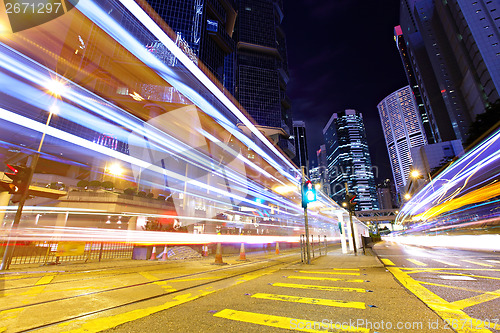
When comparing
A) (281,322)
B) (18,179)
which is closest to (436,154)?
(281,322)

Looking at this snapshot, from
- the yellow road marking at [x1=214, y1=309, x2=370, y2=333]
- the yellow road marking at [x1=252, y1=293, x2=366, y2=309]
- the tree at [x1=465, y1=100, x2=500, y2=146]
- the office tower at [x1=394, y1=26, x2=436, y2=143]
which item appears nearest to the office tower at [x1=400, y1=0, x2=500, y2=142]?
the office tower at [x1=394, y1=26, x2=436, y2=143]

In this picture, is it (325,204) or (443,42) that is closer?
(325,204)

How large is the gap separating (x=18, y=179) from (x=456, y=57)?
431 ft

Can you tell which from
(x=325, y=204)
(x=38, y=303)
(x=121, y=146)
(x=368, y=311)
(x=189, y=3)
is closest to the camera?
(x=368, y=311)

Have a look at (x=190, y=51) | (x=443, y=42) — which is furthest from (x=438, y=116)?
(x=190, y=51)

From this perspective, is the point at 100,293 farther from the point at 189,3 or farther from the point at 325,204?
the point at 189,3

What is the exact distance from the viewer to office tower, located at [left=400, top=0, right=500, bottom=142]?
222 ft

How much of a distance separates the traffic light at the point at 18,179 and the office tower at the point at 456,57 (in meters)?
98.3

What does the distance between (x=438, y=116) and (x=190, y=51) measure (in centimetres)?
11818

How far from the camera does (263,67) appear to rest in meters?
112

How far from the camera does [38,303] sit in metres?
4.00

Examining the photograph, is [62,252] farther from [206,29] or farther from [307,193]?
[206,29]

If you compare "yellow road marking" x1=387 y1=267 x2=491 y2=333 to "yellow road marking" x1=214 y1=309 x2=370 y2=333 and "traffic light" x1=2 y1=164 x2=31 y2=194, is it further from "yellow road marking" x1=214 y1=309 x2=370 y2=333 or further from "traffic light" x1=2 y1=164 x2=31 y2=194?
"traffic light" x1=2 y1=164 x2=31 y2=194

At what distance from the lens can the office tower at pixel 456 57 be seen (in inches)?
2665
